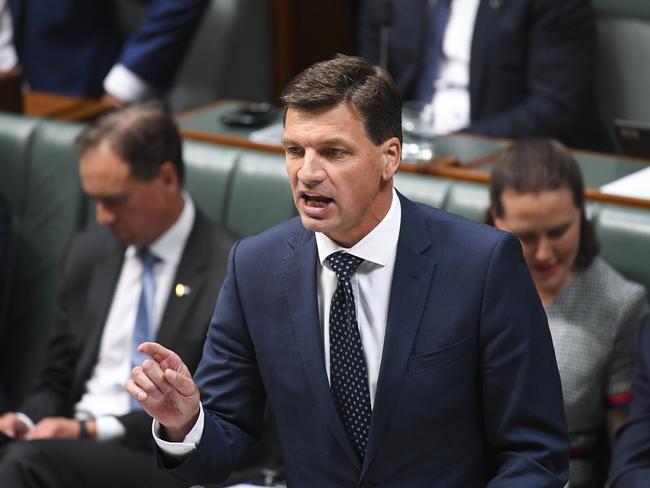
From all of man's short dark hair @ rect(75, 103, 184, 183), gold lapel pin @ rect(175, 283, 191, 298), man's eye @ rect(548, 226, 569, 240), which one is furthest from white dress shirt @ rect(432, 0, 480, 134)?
man's eye @ rect(548, 226, 569, 240)

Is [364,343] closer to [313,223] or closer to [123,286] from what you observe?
[313,223]

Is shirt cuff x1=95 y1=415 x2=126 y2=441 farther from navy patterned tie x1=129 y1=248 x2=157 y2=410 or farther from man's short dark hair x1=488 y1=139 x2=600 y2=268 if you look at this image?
man's short dark hair x1=488 y1=139 x2=600 y2=268

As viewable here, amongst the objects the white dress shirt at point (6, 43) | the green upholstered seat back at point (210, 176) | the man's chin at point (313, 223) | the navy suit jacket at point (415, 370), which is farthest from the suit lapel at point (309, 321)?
the white dress shirt at point (6, 43)

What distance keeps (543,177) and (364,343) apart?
610 mm

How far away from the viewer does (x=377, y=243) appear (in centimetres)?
149

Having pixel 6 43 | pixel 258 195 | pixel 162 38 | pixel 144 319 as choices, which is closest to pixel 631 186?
pixel 258 195

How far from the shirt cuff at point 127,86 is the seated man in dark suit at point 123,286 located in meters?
0.97

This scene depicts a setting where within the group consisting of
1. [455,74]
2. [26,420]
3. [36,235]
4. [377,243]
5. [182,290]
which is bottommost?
[26,420]

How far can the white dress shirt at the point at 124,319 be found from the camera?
7.68 feet

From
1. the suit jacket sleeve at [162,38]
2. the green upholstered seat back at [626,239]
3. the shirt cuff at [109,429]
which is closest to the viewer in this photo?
the green upholstered seat back at [626,239]

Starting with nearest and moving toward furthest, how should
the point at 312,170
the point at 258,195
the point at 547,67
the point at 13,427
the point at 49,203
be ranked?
1. the point at 312,170
2. the point at 13,427
3. the point at 258,195
4. the point at 49,203
5. the point at 547,67

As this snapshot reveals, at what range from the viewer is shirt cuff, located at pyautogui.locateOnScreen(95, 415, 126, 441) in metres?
2.22

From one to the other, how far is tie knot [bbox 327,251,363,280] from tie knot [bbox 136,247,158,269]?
93 centimetres

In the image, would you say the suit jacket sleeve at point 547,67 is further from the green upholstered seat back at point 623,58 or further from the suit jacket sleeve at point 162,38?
the suit jacket sleeve at point 162,38
